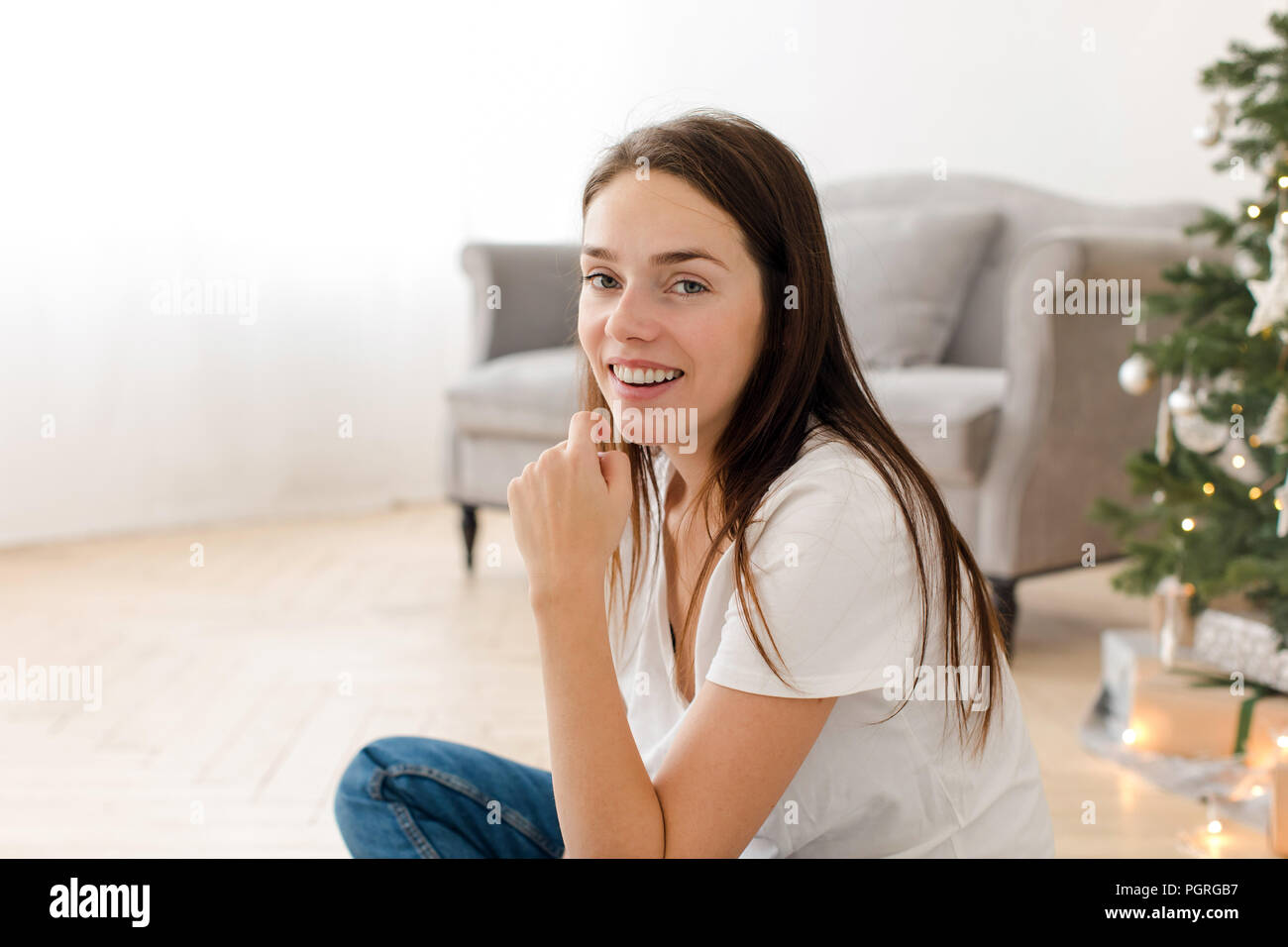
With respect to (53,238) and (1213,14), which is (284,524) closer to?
(53,238)

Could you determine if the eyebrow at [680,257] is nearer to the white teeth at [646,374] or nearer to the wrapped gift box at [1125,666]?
the white teeth at [646,374]

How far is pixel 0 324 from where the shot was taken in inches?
120

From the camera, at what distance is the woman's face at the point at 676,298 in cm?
89

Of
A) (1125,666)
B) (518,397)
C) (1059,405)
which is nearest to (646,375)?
(1125,666)

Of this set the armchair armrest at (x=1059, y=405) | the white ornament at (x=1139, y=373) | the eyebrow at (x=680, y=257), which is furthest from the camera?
the armchair armrest at (x=1059, y=405)

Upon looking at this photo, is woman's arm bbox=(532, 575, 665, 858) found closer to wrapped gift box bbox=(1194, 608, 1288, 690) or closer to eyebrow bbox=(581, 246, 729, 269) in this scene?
eyebrow bbox=(581, 246, 729, 269)

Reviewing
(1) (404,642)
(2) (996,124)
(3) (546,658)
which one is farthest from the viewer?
(2) (996,124)

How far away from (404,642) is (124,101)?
1.76 m

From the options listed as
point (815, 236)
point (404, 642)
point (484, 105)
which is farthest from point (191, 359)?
point (815, 236)

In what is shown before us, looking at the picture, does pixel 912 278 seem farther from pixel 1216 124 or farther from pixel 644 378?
pixel 644 378

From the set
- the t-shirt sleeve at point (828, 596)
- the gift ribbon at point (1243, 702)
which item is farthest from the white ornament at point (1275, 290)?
the t-shirt sleeve at point (828, 596)

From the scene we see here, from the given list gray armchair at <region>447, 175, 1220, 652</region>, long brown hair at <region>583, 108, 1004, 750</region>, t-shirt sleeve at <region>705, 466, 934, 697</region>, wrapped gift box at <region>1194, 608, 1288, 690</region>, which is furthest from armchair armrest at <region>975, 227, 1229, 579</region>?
t-shirt sleeve at <region>705, 466, 934, 697</region>

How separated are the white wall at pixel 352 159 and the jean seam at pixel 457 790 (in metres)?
2.33

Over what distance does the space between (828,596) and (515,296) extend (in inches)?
90.3
